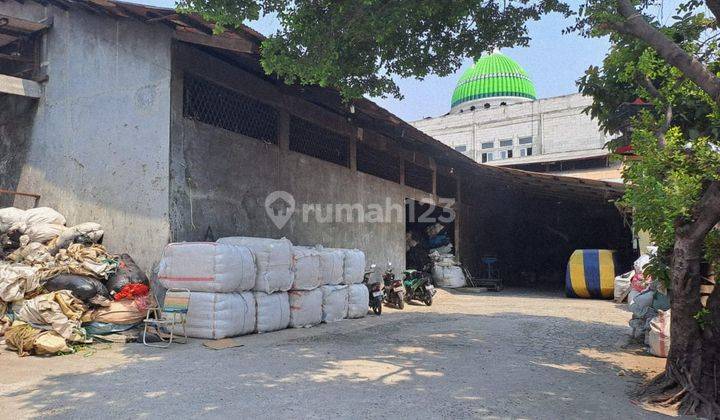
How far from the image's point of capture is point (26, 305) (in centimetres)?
599

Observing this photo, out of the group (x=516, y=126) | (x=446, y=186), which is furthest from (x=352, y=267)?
(x=516, y=126)

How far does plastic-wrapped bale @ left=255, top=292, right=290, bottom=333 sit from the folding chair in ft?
3.33

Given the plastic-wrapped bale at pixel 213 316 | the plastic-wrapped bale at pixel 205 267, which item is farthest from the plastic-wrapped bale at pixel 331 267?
the plastic-wrapped bale at pixel 213 316

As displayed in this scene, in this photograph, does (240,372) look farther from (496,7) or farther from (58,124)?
(58,124)

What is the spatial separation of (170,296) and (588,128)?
85.8ft

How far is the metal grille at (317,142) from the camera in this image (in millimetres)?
10172

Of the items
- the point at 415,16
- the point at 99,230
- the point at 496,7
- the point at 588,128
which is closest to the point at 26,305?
the point at 99,230

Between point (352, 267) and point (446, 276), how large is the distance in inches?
270

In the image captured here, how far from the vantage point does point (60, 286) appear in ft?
21.1

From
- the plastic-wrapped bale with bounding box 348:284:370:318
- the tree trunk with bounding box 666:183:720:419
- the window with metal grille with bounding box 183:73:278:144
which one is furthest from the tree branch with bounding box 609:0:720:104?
the plastic-wrapped bale with bounding box 348:284:370:318

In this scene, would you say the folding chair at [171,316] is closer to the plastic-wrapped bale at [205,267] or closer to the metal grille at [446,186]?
the plastic-wrapped bale at [205,267]

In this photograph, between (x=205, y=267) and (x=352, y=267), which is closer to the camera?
(x=205, y=267)

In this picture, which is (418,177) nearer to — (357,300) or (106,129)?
(357,300)

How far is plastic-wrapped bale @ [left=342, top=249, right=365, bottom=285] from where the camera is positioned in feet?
29.8
